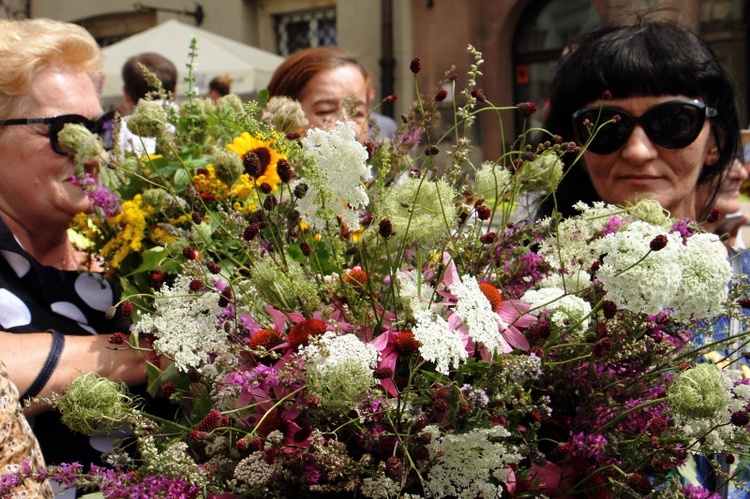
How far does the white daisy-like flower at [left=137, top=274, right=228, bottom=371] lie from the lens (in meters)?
1.13

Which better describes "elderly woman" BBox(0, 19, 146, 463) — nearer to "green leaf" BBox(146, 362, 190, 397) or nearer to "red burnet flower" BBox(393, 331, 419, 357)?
"green leaf" BBox(146, 362, 190, 397)

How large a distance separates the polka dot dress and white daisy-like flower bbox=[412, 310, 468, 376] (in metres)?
0.89

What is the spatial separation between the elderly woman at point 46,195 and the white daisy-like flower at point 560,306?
927 mm

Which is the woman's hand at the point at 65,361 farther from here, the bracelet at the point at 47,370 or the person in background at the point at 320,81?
the person in background at the point at 320,81

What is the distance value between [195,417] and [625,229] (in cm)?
69

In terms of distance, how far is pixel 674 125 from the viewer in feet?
5.71

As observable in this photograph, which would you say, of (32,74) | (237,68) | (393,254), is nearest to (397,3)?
(237,68)

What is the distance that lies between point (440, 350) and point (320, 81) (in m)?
2.40

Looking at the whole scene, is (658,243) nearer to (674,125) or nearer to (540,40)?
(674,125)

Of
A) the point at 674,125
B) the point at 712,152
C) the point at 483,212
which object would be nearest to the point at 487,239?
the point at 483,212

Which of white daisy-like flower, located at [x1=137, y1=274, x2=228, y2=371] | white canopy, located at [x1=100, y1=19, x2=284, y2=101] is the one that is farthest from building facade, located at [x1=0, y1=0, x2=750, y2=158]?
white daisy-like flower, located at [x1=137, y1=274, x2=228, y2=371]

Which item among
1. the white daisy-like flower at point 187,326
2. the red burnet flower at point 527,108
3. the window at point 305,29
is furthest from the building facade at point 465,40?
the white daisy-like flower at point 187,326

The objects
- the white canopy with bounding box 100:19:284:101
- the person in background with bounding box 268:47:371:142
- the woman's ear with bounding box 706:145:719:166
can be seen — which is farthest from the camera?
the white canopy with bounding box 100:19:284:101

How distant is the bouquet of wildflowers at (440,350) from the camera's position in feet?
3.35
